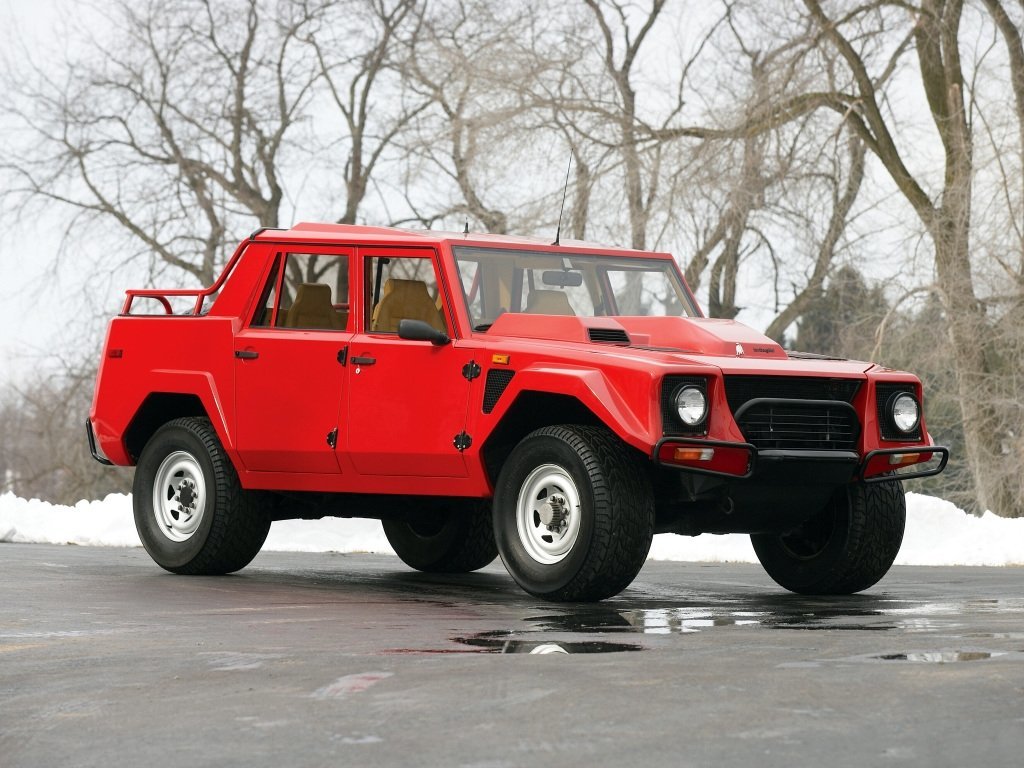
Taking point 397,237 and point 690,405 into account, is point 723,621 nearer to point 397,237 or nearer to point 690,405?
point 690,405

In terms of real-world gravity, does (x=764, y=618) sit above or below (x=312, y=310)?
below

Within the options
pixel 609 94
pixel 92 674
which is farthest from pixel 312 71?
pixel 92 674

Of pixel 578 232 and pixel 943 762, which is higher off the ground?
pixel 578 232

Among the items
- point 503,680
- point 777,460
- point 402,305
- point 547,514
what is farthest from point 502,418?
point 503,680

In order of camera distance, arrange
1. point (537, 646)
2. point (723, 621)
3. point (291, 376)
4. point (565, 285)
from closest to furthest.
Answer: point (537, 646), point (723, 621), point (291, 376), point (565, 285)

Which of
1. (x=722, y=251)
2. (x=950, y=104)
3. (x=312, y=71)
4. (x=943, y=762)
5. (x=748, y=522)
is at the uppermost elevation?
(x=312, y=71)

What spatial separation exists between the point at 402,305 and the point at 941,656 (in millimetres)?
4769

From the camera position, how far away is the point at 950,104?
2511 cm

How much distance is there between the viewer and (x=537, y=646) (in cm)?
723

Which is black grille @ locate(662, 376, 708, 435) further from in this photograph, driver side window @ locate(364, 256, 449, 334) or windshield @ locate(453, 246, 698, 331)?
driver side window @ locate(364, 256, 449, 334)

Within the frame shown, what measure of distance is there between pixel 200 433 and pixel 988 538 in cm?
734

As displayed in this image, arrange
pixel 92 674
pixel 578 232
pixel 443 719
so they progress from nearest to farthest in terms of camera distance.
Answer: pixel 443 719 → pixel 92 674 → pixel 578 232

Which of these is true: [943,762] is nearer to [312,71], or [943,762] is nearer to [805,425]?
[805,425]

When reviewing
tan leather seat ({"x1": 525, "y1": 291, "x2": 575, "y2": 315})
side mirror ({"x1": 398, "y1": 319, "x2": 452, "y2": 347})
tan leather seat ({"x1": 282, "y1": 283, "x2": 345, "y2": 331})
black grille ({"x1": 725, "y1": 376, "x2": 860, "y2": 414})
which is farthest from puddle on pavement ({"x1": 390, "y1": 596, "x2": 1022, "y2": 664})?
tan leather seat ({"x1": 282, "y1": 283, "x2": 345, "y2": 331})
